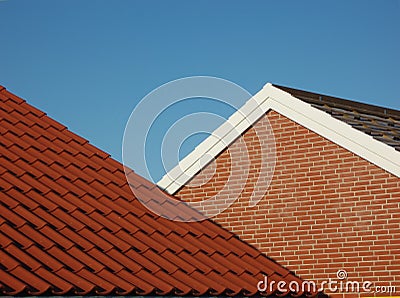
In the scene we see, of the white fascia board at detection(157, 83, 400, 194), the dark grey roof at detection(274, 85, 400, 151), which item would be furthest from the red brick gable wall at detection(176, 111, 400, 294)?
the dark grey roof at detection(274, 85, 400, 151)

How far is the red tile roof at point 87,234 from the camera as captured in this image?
877 cm

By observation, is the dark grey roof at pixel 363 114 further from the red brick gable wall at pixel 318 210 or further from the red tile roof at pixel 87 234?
the red tile roof at pixel 87 234

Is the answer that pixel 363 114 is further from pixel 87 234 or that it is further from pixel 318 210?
pixel 87 234

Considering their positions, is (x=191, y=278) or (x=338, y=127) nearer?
(x=191, y=278)

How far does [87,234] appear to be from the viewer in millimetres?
10047

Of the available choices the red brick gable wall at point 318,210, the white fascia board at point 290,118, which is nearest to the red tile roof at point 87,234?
the red brick gable wall at point 318,210

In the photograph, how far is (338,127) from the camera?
41.0ft

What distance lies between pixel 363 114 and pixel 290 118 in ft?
7.88

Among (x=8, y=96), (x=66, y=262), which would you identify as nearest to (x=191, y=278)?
(x=66, y=262)

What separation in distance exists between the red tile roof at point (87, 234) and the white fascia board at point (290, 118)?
1.31 meters

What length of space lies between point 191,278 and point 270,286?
1.41m

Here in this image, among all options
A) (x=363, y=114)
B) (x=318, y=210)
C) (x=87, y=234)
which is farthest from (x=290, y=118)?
(x=87, y=234)

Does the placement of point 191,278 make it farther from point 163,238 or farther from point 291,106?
point 291,106

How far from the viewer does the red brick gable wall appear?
11.9m
